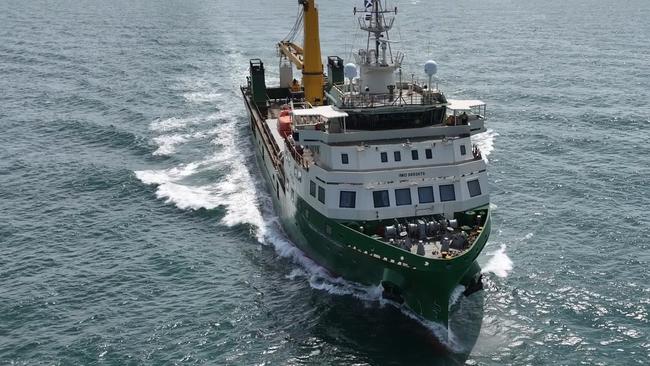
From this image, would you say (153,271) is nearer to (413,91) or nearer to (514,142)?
(413,91)

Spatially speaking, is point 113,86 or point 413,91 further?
point 113,86

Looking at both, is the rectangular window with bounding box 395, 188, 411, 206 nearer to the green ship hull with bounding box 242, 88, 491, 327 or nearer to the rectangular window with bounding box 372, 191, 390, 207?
the rectangular window with bounding box 372, 191, 390, 207

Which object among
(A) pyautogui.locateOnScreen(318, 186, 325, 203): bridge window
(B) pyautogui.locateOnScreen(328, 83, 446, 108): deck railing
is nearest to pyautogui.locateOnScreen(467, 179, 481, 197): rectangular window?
(B) pyautogui.locateOnScreen(328, 83, 446, 108): deck railing

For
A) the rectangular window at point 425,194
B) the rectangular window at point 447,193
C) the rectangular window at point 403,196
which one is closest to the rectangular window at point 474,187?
the rectangular window at point 447,193

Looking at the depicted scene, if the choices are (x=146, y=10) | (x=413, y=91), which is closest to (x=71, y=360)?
(x=413, y=91)

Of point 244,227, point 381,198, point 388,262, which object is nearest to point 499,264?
point 381,198
